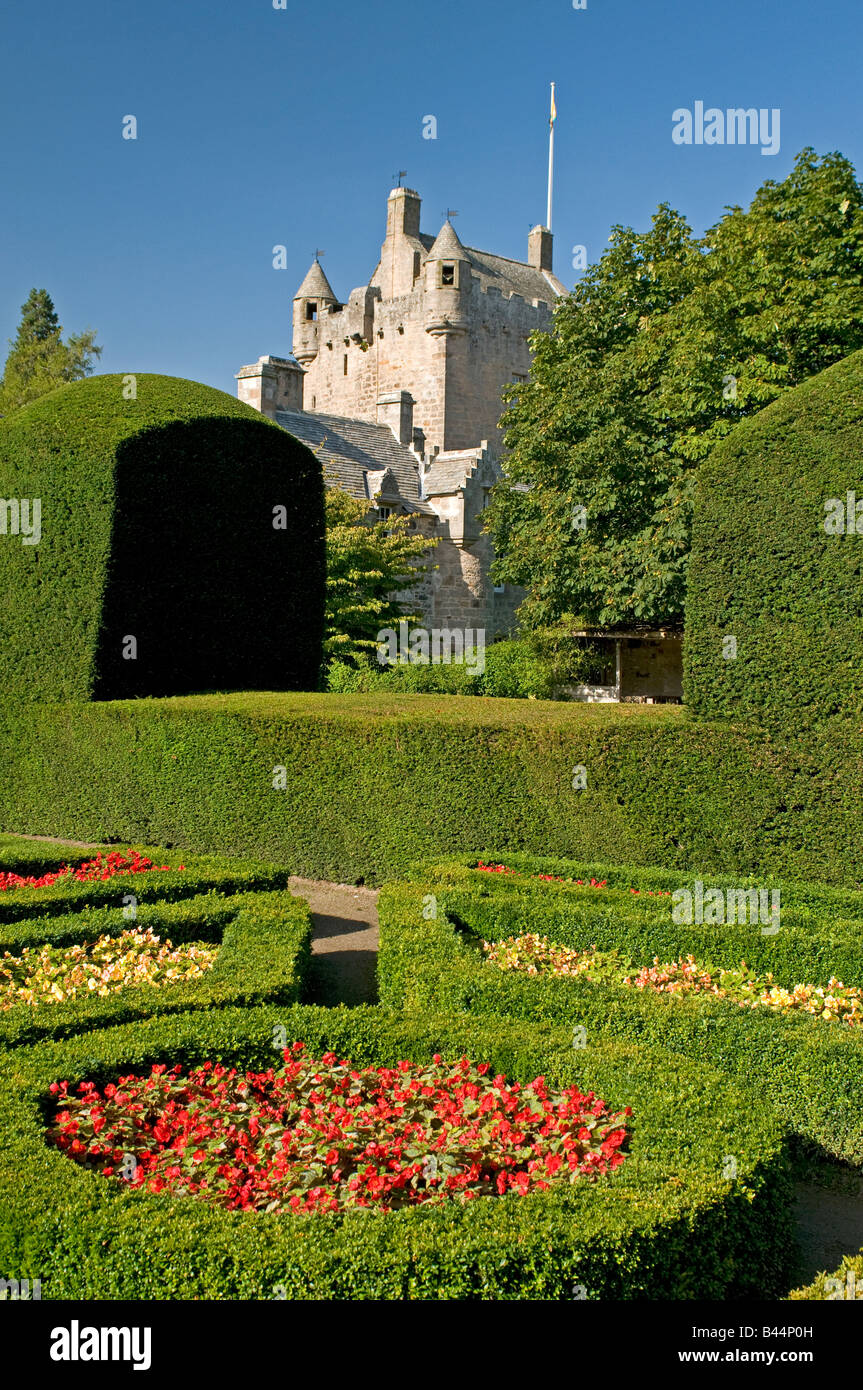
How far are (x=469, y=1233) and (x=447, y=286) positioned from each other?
43.8 meters

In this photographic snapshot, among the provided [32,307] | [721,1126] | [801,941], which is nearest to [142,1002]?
[721,1126]

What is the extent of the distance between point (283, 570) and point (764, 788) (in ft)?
28.4

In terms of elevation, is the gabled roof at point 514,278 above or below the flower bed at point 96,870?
above

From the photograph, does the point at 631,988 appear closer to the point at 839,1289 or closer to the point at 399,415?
the point at 839,1289

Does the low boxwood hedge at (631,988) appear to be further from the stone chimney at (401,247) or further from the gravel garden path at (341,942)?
the stone chimney at (401,247)

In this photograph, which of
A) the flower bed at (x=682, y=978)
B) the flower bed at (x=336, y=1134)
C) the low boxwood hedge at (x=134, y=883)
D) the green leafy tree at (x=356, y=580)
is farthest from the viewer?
the green leafy tree at (x=356, y=580)

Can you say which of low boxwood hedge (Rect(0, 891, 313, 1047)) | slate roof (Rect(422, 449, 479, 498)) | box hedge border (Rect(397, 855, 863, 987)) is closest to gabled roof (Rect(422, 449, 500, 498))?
slate roof (Rect(422, 449, 479, 498))

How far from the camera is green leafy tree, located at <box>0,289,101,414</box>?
1480 inches

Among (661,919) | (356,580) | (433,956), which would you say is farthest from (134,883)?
(356,580)

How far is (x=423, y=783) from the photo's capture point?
10742mm

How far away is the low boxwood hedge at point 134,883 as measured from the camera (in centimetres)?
826

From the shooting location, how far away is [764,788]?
8.79 m

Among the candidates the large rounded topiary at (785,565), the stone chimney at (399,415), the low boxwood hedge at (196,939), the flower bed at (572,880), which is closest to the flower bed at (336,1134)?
the low boxwood hedge at (196,939)

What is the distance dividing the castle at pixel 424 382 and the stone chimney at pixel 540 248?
0.16ft
